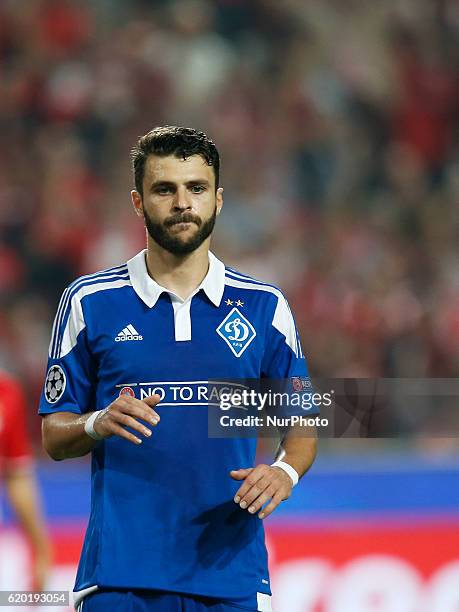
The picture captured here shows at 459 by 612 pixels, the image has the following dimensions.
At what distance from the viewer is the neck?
105 inches

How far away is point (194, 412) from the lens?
252 centimetres

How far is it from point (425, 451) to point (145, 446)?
322cm

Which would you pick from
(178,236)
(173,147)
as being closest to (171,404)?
(178,236)

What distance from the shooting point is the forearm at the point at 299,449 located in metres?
2.59

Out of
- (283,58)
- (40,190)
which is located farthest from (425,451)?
(283,58)

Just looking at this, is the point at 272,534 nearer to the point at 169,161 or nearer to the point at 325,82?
the point at 169,161

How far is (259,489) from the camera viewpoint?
2.37 metres

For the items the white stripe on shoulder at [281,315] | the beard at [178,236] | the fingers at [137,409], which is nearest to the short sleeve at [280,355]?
the white stripe on shoulder at [281,315]

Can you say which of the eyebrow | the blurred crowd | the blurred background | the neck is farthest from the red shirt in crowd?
the eyebrow

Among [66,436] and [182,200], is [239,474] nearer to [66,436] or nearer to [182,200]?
[66,436]

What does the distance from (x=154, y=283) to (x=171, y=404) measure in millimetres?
329

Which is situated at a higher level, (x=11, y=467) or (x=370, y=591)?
(x=11, y=467)

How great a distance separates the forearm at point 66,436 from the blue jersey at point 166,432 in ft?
0.12

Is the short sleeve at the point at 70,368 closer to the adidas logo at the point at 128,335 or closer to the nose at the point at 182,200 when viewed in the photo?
the adidas logo at the point at 128,335
